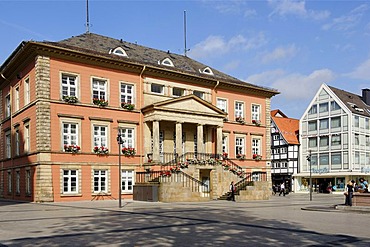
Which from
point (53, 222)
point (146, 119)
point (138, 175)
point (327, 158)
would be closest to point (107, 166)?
point (138, 175)

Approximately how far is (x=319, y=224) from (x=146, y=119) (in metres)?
23.1

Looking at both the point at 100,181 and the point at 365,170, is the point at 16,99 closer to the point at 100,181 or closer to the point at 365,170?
the point at 100,181

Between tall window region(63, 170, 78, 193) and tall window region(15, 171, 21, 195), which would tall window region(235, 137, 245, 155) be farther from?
tall window region(15, 171, 21, 195)

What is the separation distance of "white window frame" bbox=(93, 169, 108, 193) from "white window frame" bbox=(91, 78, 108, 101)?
586 cm

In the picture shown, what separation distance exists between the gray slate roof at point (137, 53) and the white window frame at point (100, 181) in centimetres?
927

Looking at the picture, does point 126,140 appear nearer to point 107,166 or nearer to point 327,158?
point 107,166

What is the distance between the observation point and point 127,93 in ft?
123

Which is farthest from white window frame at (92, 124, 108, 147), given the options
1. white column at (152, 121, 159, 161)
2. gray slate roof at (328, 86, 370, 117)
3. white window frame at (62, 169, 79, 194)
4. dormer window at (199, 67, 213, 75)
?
gray slate roof at (328, 86, 370, 117)

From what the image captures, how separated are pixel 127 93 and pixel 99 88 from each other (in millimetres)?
2643

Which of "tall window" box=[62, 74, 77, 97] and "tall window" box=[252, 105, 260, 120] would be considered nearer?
"tall window" box=[62, 74, 77, 97]

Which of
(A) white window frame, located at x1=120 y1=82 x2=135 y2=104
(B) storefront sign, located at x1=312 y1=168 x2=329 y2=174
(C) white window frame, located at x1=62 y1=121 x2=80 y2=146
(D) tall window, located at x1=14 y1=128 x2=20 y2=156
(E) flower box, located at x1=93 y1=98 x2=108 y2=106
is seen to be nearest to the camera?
(C) white window frame, located at x1=62 y1=121 x2=80 y2=146

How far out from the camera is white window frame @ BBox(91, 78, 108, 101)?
117 feet

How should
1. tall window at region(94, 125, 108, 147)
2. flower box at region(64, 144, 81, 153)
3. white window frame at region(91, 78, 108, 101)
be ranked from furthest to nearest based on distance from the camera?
white window frame at region(91, 78, 108, 101) → tall window at region(94, 125, 108, 147) → flower box at region(64, 144, 81, 153)

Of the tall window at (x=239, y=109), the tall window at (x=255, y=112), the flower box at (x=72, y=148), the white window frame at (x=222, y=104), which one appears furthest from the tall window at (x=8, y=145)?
the tall window at (x=255, y=112)
